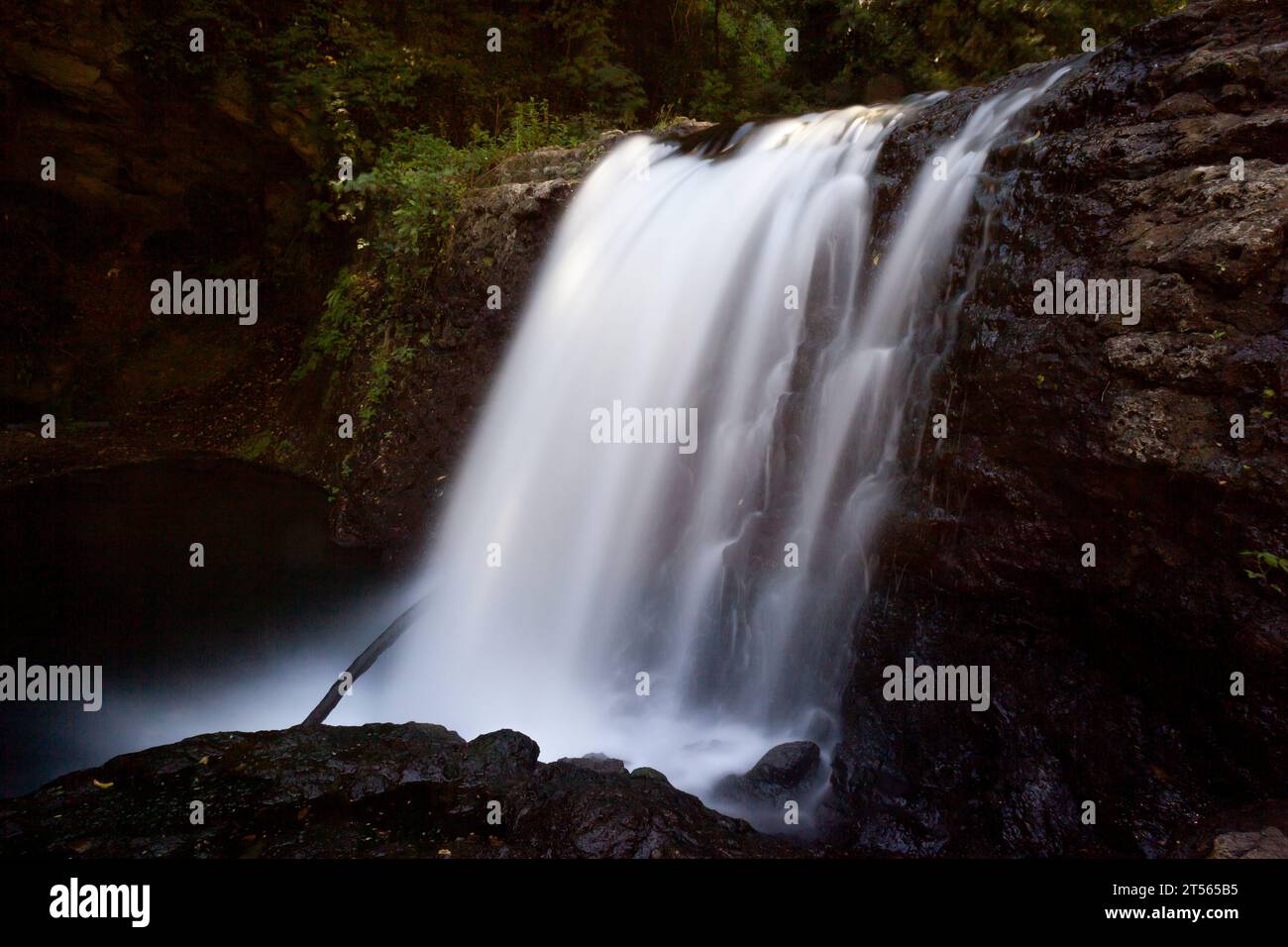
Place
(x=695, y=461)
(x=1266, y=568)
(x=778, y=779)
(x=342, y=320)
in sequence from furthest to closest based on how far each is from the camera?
1. (x=342, y=320)
2. (x=695, y=461)
3. (x=778, y=779)
4. (x=1266, y=568)

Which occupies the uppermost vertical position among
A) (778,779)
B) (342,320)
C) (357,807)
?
(342,320)

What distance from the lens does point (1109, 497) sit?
3.36m

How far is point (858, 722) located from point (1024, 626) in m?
1.04

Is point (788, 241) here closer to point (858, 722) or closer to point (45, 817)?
point (858, 722)

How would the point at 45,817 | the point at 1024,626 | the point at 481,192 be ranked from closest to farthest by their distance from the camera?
the point at 45,817, the point at 1024,626, the point at 481,192

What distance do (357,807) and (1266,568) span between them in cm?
395

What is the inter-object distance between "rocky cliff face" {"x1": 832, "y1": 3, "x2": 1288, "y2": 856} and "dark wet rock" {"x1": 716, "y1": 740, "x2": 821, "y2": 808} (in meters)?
0.20

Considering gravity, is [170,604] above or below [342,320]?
below

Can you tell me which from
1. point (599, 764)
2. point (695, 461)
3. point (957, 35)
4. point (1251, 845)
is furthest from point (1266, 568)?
point (957, 35)

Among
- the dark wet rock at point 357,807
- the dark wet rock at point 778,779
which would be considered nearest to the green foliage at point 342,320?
the dark wet rock at point 357,807

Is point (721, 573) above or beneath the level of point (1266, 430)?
beneath

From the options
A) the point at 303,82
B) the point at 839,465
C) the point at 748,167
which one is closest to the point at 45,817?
the point at 839,465

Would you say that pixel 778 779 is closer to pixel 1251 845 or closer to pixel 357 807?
pixel 1251 845

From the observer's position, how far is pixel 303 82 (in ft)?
28.3
